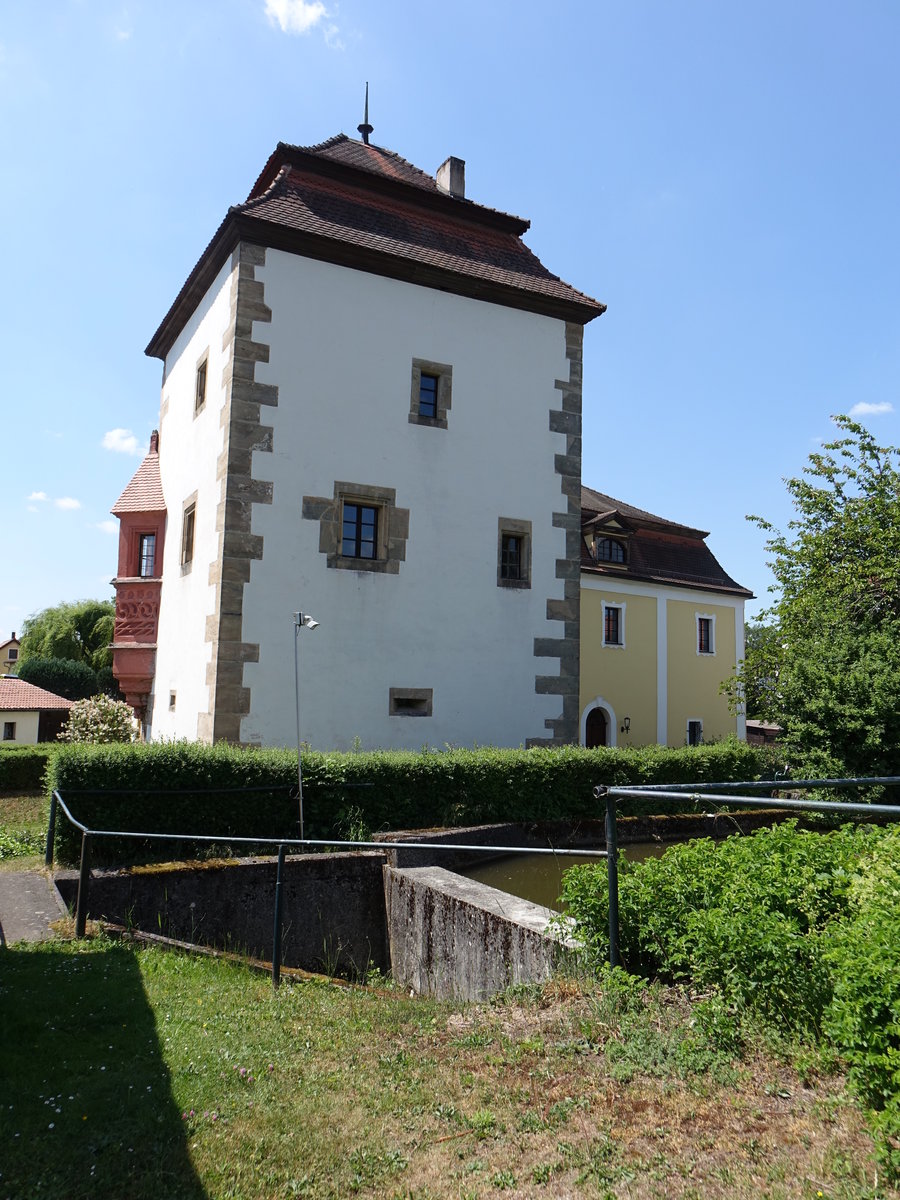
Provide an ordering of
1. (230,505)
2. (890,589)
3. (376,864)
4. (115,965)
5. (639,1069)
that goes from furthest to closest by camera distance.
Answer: (890,589), (230,505), (376,864), (115,965), (639,1069)

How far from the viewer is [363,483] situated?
1465 cm

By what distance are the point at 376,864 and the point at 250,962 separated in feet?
9.47

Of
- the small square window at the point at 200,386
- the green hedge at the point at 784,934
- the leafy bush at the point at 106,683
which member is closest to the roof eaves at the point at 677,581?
the small square window at the point at 200,386

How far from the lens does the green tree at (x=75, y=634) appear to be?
5188cm

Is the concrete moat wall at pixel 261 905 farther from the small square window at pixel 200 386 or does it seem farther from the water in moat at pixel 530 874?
the small square window at pixel 200 386

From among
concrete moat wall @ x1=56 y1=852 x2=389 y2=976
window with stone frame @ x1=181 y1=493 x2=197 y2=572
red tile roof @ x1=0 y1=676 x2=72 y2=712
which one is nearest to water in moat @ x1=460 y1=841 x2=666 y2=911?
concrete moat wall @ x1=56 y1=852 x2=389 y2=976

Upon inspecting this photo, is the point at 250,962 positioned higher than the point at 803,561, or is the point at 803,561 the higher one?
the point at 803,561

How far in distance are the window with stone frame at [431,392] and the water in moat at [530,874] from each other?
7.76 m

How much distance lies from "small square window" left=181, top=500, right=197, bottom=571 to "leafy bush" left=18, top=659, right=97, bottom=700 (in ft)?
118

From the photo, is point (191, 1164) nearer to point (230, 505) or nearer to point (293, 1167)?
point (293, 1167)

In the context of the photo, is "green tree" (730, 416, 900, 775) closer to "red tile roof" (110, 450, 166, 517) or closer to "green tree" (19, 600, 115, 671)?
"red tile roof" (110, 450, 166, 517)

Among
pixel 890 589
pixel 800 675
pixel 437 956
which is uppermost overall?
pixel 890 589

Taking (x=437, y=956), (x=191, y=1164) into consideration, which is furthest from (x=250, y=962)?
(x=191, y=1164)

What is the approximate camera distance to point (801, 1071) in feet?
11.4
